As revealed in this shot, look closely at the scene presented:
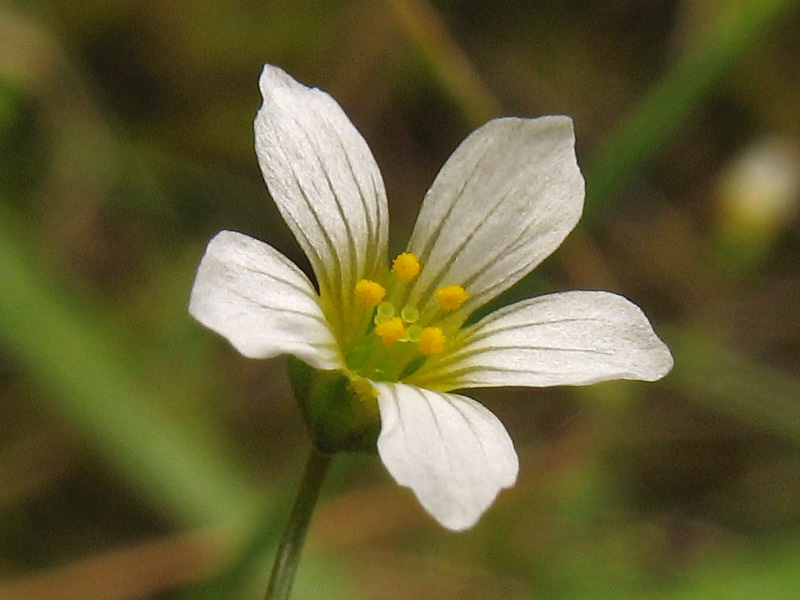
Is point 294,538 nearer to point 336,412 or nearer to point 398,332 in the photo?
point 336,412

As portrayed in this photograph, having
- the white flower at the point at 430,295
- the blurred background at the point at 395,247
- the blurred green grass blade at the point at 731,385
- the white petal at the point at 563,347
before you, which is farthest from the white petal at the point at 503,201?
the blurred green grass blade at the point at 731,385

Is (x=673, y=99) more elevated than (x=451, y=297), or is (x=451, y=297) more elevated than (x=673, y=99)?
(x=451, y=297)

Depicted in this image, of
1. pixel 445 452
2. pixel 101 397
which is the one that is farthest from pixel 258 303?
pixel 101 397

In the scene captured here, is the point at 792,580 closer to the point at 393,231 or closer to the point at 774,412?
the point at 774,412

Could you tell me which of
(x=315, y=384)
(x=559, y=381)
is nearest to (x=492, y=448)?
(x=559, y=381)

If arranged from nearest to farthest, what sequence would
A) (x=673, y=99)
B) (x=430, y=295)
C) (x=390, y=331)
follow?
(x=390, y=331) < (x=430, y=295) < (x=673, y=99)

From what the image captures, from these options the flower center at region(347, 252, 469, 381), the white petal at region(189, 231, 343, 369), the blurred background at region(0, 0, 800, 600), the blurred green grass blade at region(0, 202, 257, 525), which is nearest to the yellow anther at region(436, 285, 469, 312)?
the flower center at region(347, 252, 469, 381)

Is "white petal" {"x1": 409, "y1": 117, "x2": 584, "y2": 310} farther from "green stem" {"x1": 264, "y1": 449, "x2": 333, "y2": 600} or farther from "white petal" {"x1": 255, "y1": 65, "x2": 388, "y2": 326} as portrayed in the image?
"green stem" {"x1": 264, "y1": 449, "x2": 333, "y2": 600}
